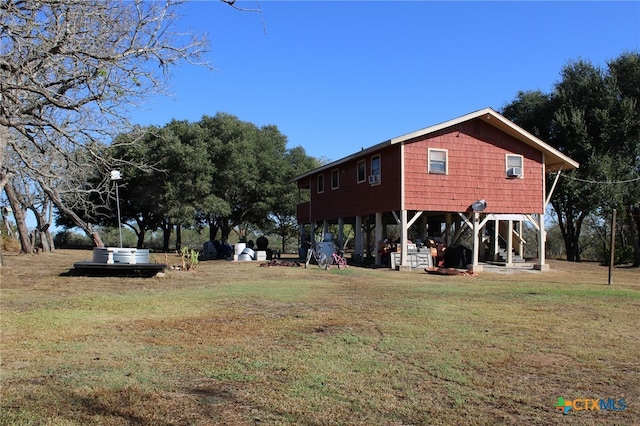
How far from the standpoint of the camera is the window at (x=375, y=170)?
2026cm

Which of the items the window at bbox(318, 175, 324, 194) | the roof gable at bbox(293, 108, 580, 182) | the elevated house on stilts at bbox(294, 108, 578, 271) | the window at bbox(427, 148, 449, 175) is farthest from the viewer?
the window at bbox(318, 175, 324, 194)

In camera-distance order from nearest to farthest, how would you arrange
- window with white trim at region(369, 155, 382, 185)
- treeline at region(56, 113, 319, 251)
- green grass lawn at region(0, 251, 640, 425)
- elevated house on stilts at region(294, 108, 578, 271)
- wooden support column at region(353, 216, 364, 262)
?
green grass lawn at region(0, 251, 640, 425) < elevated house on stilts at region(294, 108, 578, 271) < window with white trim at region(369, 155, 382, 185) < wooden support column at region(353, 216, 364, 262) < treeline at region(56, 113, 319, 251)

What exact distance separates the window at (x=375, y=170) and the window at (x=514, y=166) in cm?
487

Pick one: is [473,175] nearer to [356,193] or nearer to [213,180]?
[356,193]

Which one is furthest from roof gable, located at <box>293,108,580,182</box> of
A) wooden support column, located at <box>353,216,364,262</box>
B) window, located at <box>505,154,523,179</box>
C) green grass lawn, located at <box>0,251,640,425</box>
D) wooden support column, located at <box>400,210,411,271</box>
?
green grass lawn, located at <box>0,251,640,425</box>

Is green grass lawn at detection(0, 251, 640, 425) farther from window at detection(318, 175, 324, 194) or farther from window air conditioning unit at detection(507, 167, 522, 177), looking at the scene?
window at detection(318, 175, 324, 194)

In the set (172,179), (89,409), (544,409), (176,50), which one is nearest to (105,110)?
(176,50)

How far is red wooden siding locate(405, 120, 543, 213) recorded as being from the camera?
61.7ft

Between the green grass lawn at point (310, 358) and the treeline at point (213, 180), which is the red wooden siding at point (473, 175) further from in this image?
the treeline at point (213, 180)

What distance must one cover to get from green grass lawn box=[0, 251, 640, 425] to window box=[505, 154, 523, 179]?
33.0ft

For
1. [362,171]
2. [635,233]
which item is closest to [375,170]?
[362,171]

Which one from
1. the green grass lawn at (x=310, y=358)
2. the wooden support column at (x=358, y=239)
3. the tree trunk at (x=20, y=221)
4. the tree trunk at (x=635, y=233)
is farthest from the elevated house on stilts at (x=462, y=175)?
the tree trunk at (x=20, y=221)

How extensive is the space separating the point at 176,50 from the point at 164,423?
5.27 metres

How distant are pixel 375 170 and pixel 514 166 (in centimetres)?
530
